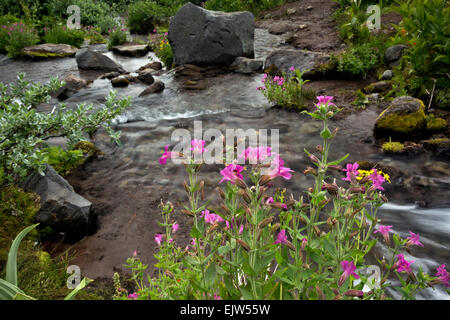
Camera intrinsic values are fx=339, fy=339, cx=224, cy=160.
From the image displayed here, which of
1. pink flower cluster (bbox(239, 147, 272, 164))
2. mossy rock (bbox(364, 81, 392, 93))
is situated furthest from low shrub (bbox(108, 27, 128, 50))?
pink flower cluster (bbox(239, 147, 272, 164))

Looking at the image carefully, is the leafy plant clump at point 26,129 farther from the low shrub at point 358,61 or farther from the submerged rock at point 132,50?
the submerged rock at point 132,50

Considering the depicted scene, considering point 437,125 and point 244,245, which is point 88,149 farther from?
point 437,125

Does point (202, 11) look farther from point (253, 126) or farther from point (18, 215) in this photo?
point (18, 215)

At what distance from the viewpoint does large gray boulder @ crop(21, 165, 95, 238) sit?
3.49 metres

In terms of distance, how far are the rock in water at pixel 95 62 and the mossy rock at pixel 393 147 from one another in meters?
8.39

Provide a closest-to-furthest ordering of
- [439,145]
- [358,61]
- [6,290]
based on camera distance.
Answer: [6,290]
[439,145]
[358,61]

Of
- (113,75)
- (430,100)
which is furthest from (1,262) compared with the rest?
(113,75)

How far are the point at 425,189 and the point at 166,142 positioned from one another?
3.98 metres

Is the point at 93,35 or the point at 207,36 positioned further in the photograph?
the point at 93,35

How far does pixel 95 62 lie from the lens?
1072 cm

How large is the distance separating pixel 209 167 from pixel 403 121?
3141mm

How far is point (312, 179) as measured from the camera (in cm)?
459

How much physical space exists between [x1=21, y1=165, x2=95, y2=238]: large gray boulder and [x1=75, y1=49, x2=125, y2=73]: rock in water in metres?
7.71

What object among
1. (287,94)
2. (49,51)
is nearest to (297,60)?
(287,94)
